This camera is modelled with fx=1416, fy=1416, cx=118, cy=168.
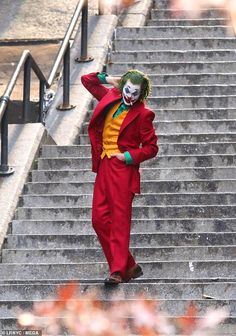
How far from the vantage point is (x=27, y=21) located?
1981cm

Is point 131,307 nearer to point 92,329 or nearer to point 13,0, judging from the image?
point 92,329

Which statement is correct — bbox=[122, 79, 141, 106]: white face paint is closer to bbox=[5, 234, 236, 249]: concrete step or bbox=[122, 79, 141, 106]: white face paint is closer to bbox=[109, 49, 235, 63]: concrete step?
bbox=[5, 234, 236, 249]: concrete step

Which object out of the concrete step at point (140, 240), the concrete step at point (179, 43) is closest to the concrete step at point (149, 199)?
the concrete step at point (140, 240)

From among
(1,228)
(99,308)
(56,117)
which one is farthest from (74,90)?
(99,308)

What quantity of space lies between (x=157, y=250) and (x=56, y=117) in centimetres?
312

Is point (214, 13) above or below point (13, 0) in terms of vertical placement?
above

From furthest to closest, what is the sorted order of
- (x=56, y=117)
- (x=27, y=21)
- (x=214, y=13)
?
(x=27, y=21) → (x=214, y=13) → (x=56, y=117)

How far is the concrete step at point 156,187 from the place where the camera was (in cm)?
1205

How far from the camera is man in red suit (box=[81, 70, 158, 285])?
10336mm

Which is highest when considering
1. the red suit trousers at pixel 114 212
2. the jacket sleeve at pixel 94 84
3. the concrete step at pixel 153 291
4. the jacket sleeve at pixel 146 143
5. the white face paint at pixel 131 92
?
the white face paint at pixel 131 92

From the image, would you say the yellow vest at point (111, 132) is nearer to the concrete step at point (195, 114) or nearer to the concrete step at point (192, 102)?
the concrete step at point (195, 114)

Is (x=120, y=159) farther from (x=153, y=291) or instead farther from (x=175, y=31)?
(x=175, y=31)

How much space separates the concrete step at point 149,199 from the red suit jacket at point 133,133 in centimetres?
136

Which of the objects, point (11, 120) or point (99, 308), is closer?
point (99, 308)
